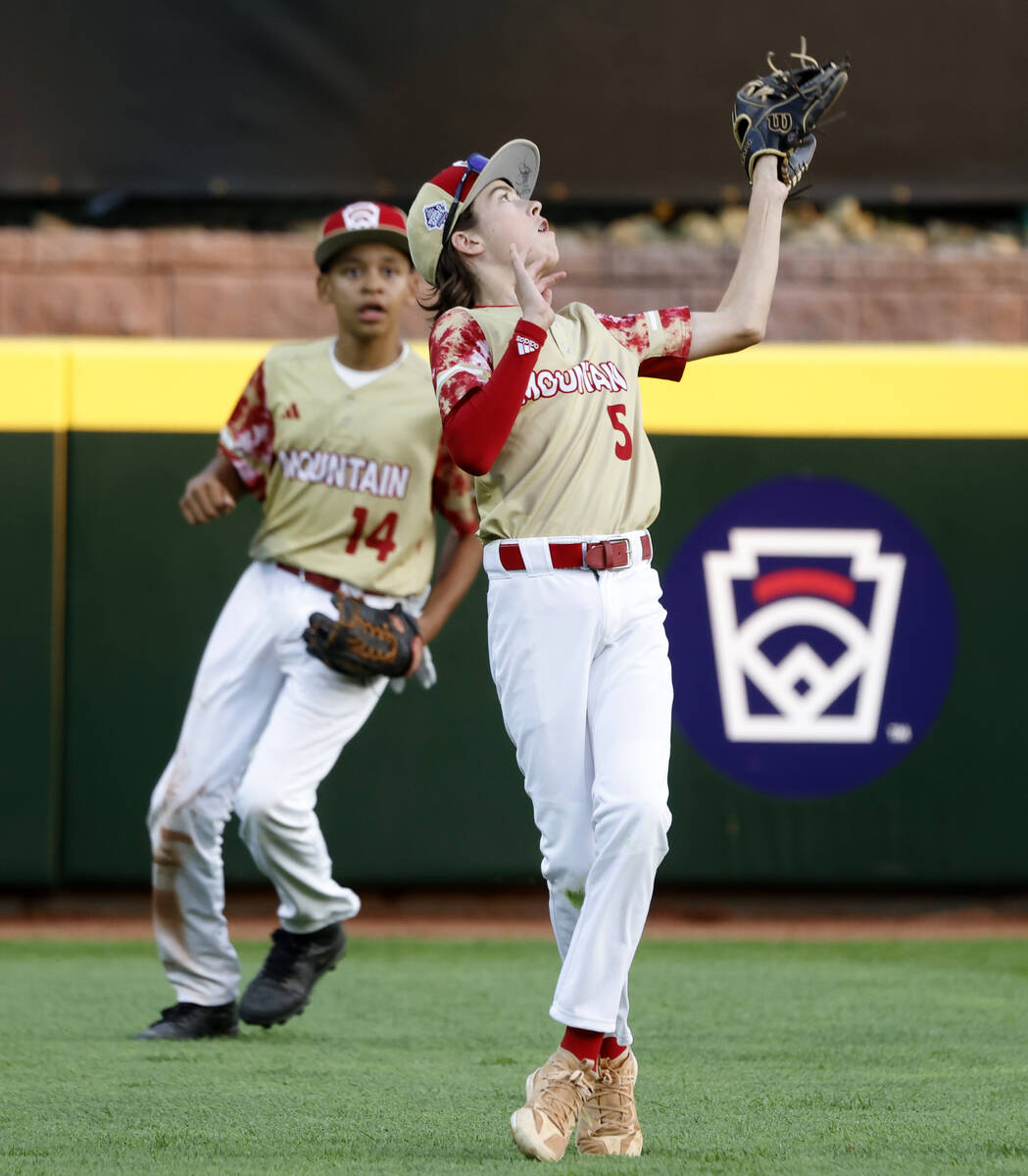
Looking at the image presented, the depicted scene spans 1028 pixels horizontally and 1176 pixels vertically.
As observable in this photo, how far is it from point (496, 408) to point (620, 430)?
Result: 1.07 feet

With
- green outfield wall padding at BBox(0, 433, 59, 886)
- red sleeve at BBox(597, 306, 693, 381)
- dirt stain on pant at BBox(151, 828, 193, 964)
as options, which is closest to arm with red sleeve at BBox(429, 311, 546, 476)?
red sleeve at BBox(597, 306, 693, 381)

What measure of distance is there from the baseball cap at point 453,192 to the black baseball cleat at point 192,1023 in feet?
6.51

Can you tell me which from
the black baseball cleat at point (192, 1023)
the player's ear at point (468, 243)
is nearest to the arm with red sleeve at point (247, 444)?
the black baseball cleat at point (192, 1023)

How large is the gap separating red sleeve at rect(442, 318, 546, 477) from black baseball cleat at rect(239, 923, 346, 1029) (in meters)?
1.83

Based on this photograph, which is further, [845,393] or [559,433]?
[845,393]

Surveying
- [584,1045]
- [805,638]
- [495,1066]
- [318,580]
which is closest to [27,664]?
[318,580]

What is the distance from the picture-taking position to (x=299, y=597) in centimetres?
441

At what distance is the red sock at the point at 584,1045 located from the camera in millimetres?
2977

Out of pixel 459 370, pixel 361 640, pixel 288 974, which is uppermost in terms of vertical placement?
pixel 459 370

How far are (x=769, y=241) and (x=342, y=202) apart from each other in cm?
509

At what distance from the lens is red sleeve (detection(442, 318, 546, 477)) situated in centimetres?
297

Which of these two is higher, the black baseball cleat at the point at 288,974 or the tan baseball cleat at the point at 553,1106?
the tan baseball cleat at the point at 553,1106

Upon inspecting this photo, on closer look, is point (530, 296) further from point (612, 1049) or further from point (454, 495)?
point (454, 495)

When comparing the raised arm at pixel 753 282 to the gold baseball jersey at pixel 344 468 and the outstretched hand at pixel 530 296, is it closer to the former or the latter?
the outstretched hand at pixel 530 296
